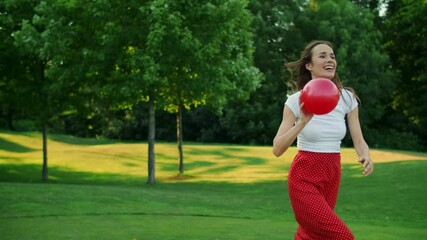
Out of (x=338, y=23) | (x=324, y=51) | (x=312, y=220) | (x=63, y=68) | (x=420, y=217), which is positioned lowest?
(x=420, y=217)

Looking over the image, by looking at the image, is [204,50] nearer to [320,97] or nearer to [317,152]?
[317,152]

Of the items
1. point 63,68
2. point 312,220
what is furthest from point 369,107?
point 312,220

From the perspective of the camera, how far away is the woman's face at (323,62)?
16.4 ft

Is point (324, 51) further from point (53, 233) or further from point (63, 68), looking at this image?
point (63, 68)

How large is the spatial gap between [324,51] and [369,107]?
39861 millimetres

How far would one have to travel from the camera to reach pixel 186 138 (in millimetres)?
48562

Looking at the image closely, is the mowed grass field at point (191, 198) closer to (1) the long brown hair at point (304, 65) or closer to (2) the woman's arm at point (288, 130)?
(1) the long brown hair at point (304, 65)

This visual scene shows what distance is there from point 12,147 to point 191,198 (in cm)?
2161

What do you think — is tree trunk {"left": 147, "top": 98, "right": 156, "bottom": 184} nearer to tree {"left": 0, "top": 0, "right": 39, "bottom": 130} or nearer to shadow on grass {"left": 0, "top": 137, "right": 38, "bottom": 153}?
tree {"left": 0, "top": 0, "right": 39, "bottom": 130}

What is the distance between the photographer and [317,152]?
4.83m

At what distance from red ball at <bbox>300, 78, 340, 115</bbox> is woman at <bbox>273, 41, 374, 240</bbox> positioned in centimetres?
6

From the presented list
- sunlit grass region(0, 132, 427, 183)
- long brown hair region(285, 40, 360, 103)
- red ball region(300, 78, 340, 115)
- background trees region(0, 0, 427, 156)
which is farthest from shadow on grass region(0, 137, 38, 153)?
red ball region(300, 78, 340, 115)

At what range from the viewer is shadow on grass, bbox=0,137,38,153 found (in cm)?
3338

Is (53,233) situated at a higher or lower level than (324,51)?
lower
